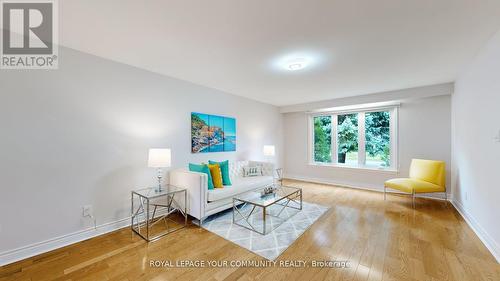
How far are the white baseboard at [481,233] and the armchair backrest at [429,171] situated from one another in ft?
1.46

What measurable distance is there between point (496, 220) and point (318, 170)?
3.59 metres

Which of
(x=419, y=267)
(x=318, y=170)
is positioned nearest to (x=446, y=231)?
(x=419, y=267)

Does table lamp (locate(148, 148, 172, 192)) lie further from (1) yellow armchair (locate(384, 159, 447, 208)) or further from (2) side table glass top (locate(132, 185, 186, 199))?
(1) yellow armchair (locate(384, 159, 447, 208))

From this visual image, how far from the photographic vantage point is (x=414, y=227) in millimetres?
2686

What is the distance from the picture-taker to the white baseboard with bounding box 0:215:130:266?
192 centimetres

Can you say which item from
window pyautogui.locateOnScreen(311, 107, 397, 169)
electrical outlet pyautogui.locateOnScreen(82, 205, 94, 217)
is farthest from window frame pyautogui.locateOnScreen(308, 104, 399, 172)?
electrical outlet pyautogui.locateOnScreen(82, 205, 94, 217)

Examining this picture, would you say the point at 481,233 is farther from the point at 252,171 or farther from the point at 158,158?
the point at 158,158

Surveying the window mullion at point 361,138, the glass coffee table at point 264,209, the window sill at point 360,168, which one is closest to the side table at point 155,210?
the glass coffee table at point 264,209

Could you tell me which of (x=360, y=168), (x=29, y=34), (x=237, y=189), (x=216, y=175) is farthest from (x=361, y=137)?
(x=29, y=34)

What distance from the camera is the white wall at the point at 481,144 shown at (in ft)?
6.59

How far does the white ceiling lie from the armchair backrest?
160 centimetres

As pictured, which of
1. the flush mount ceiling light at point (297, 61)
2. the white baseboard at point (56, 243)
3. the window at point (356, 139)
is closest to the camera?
the white baseboard at point (56, 243)

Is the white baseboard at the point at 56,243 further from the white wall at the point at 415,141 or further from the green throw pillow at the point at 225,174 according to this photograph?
the white wall at the point at 415,141

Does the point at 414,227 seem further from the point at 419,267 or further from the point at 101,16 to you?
the point at 101,16
